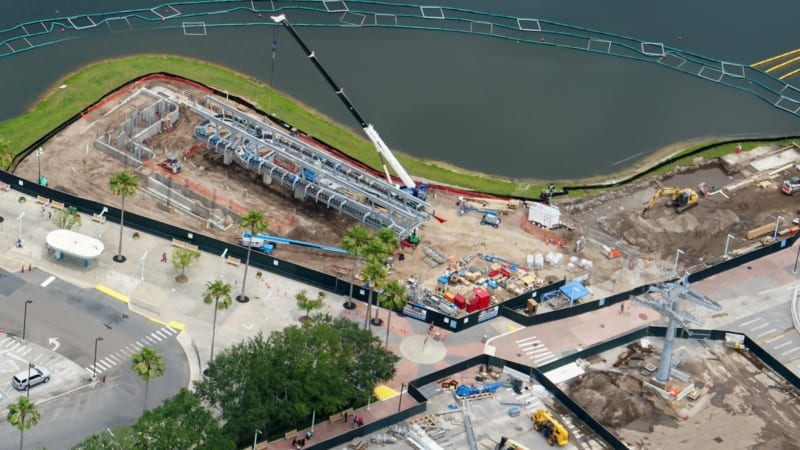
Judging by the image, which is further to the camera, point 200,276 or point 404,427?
point 200,276

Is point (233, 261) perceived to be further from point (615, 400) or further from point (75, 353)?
point (615, 400)

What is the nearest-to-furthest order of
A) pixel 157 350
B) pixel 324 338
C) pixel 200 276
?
1. pixel 324 338
2. pixel 157 350
3. pixel 200 276

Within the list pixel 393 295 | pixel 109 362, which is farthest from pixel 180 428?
pixel 393 295

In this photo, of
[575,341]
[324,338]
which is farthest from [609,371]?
[324,338]

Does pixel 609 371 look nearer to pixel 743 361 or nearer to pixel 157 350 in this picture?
pixel 743 361

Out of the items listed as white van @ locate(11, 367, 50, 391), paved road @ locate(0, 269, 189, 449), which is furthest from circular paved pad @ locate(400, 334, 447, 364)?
white van @ locate(11, 367, 50, 391)

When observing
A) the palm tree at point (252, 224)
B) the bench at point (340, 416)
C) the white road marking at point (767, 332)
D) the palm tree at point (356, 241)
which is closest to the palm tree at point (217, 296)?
the palm tree at point (252, 224)

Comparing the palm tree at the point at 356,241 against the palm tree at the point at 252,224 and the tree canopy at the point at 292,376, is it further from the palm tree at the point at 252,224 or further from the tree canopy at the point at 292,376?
the tree canopy at the point at 292,376

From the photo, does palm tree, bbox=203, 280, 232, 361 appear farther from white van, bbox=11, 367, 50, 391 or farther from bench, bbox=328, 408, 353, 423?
white van, bbox=11, 367, 50, 391
